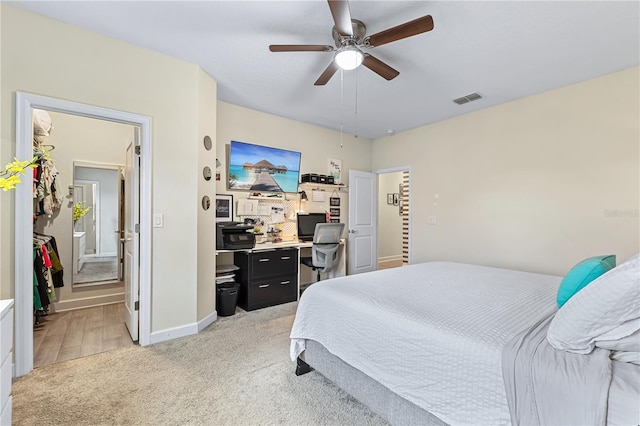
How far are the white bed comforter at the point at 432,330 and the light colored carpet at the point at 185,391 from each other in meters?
0.34

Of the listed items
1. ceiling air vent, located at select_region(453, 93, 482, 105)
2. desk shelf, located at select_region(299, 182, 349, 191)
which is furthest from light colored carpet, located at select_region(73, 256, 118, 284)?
ceiling air vent, located at select_region(453, 93, 482, 105)

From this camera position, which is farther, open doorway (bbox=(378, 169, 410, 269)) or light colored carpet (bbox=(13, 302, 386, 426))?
open doorway (bbox=(378, 169, 410, 269))

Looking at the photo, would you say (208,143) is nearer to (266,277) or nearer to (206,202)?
(206,202)

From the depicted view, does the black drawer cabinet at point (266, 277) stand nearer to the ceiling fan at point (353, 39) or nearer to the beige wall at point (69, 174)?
the beige wall at point (69, 174)

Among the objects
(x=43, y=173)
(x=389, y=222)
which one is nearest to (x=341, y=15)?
(x=43, y=173)

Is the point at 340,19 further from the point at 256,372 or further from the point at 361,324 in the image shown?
the point at 256,372

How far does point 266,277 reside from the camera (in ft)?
12.2

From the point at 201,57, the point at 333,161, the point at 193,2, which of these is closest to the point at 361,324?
the point at 193,2

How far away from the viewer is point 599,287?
3.56 feet

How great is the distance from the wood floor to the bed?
76.6 inches

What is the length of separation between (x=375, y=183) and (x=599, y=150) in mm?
3107

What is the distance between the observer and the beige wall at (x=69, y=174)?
11.7ft

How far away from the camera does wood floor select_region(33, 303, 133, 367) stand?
249 cm

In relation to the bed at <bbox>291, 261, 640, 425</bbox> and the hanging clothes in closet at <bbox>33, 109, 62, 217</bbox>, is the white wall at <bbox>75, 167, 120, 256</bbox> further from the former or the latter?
the bed at <bbox>291, 261, 640, 425</bbox>
